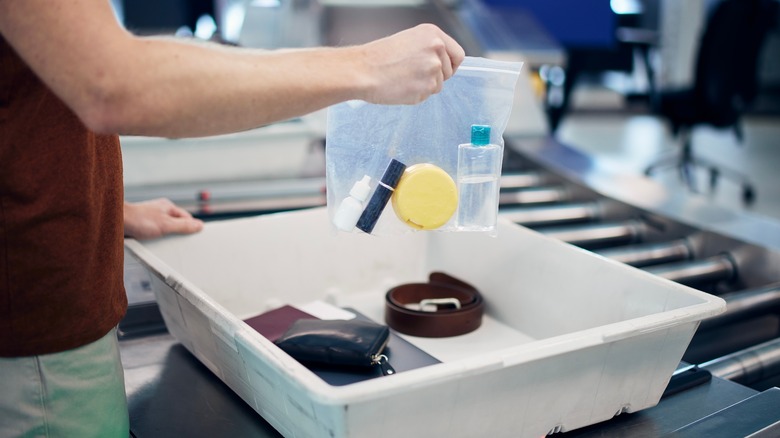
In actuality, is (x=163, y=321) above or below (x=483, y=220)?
below

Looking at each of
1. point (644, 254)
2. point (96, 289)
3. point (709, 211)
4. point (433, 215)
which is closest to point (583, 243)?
point (644, 254)

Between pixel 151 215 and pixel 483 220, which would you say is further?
pixel 151 215

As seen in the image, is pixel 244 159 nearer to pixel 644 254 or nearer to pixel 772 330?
pixel 644 254

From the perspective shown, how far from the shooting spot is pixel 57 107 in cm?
69

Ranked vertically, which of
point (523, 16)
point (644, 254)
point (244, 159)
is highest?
point (523, 16)

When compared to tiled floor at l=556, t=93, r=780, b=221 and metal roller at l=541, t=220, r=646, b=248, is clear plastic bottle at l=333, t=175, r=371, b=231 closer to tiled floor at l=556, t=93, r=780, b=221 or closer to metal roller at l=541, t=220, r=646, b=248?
metal roller at l=541, t=220, r=646, b=248

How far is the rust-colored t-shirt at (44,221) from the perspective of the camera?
2.20 feet

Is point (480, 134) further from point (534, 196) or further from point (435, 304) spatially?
point (534, 196)

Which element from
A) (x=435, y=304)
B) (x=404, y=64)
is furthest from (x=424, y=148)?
(x=435, y=304)

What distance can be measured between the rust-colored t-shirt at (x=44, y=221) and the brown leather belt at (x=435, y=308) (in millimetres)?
555

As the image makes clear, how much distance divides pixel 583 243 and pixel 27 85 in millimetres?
1448

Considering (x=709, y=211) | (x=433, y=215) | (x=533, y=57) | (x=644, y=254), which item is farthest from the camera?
(x=533, y=57)

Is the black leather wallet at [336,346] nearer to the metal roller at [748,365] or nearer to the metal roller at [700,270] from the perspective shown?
the metal roller at [748,365]

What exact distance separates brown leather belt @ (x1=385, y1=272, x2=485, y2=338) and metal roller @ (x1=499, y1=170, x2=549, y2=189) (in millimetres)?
918
